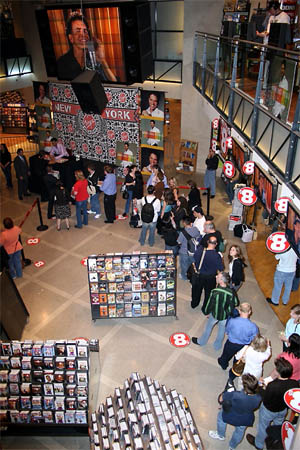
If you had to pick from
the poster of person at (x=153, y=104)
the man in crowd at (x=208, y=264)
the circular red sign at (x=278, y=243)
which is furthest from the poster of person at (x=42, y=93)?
the circular red sign at (x=278, y=243)

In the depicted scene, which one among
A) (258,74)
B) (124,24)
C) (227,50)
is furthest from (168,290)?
(124,24)

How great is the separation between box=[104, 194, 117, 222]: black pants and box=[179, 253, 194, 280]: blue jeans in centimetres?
328

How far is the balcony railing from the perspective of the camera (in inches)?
227

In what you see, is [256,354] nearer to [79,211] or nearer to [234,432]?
[234,432]

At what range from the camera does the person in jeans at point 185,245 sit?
755 centimetres

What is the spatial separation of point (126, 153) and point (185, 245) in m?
6.43

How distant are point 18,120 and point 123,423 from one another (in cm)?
1754

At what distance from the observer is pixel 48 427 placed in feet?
17.4

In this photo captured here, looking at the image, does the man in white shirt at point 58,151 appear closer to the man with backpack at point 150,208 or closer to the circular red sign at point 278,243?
the man with backpack at point 150,208

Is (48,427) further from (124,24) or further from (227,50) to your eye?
(124,24)

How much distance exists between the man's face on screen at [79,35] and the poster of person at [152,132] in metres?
2.92

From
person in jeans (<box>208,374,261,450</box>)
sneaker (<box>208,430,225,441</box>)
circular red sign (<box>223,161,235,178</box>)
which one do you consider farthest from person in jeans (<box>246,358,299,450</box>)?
circular red sign (<box>223,161,235,178</box>)

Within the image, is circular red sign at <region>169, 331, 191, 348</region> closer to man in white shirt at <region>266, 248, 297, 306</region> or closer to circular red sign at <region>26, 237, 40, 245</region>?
man in white shirt at <region>266, 248, 297, 306</region>

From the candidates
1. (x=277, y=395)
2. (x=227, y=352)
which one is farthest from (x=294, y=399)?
(x=227, y=352)
